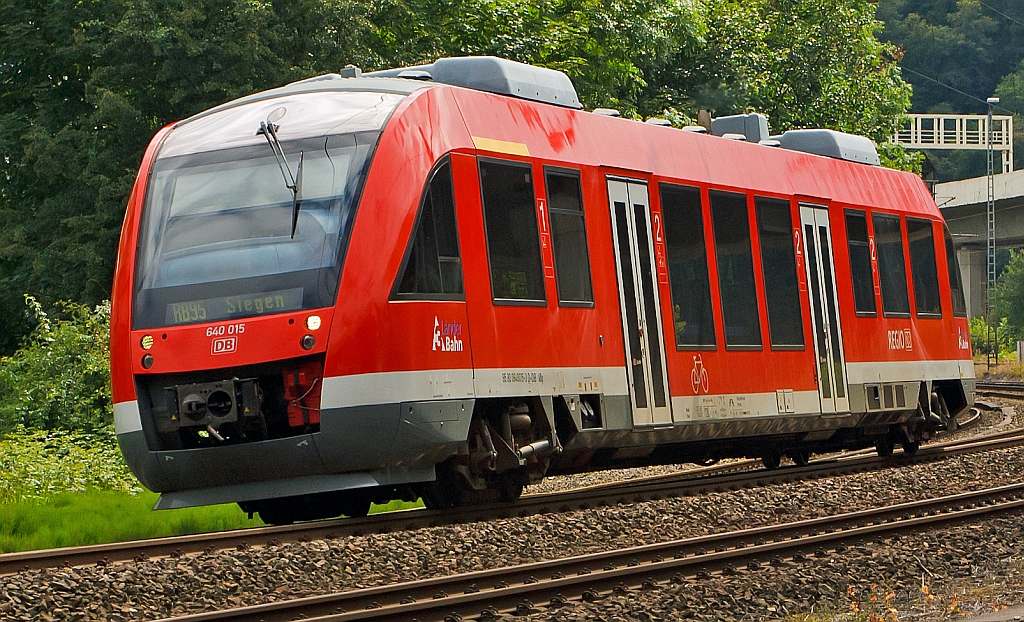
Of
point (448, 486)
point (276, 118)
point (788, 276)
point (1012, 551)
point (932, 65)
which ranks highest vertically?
point (932, 65)

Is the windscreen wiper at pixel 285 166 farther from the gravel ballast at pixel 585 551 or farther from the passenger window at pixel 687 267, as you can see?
the passenger window at pixel 687 267

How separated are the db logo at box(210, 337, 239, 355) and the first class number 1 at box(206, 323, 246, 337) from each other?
40 mm

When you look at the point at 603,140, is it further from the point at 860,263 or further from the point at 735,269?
the point at 860,263

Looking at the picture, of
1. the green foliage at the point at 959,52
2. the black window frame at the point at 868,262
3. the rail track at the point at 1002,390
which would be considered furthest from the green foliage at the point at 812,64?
the green foliage at the point at 959,52

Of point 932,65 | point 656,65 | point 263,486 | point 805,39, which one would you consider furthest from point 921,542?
point 932,65

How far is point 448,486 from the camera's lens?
37.4ft

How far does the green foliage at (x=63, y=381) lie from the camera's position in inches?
797

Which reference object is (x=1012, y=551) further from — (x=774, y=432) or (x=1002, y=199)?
(x=1002, y=199)

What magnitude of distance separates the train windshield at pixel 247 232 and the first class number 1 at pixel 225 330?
0.07 metres

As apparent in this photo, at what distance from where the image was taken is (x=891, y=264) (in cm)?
1702

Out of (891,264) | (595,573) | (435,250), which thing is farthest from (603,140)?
(891,264)

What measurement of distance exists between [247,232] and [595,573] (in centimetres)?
340

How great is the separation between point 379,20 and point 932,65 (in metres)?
78.7

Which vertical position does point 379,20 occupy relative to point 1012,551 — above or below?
above
